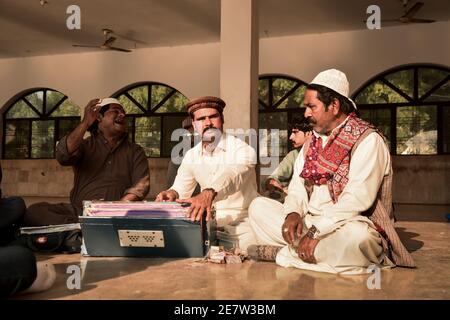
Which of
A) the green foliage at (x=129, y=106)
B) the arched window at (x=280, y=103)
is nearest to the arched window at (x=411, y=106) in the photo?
the arched window at (x=280, y=103)

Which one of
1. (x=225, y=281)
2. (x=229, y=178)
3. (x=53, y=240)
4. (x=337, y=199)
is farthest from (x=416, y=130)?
(x=225, y=281)

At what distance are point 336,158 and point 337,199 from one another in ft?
0.78

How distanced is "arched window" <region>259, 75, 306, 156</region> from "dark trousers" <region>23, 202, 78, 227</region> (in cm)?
851

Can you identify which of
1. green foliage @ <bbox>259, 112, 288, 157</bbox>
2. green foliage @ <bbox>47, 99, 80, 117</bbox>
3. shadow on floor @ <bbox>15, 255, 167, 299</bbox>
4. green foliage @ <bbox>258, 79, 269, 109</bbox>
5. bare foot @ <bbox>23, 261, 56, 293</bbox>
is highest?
green foliage @ <bbox>258, 79, 269, 109</bbox>

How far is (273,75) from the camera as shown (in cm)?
1183

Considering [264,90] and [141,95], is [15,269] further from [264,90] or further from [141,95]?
[141,95]

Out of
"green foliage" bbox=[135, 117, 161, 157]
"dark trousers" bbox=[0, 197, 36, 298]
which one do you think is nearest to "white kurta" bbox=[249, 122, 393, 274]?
"dark trousers" bbox=[0, 197, 36, 298]

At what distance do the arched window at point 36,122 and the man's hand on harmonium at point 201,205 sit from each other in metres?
11.7

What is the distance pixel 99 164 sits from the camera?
13.1ft

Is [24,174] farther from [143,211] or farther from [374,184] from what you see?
[374,184]

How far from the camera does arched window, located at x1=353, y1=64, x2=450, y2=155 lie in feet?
35.6

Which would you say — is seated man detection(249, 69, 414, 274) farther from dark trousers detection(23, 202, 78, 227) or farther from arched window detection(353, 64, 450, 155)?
arched window detection(353, 64, 450, 155)

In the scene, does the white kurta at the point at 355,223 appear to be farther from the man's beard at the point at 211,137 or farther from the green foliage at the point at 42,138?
the green foliage at the point at 42,138
